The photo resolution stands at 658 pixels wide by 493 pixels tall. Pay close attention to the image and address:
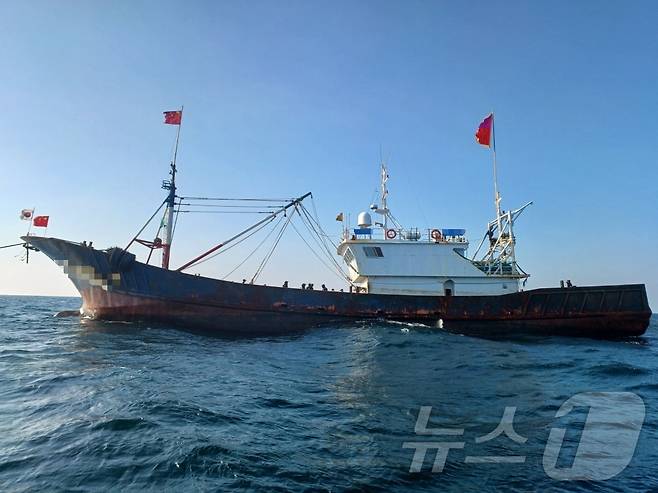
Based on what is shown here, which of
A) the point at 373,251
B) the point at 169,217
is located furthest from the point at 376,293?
the point at 169,217

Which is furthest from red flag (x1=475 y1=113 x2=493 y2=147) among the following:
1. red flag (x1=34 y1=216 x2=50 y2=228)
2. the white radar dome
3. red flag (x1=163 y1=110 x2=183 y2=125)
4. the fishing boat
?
red flag (x1=34 y1=216 x2=50 y2=228)

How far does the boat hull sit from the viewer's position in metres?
18.2

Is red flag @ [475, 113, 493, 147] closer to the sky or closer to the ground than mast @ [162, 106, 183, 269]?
closer to the sky

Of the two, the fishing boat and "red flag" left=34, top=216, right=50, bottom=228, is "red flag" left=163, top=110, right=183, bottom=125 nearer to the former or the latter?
the fishing boat

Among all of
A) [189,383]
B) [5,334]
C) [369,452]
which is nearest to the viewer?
[369,452]

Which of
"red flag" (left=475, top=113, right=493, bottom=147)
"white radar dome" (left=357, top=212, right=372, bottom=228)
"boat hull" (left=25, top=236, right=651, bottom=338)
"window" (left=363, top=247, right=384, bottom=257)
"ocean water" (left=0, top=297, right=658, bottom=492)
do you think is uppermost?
"red flag" (left=475, top=113, right=493, bottom=147)

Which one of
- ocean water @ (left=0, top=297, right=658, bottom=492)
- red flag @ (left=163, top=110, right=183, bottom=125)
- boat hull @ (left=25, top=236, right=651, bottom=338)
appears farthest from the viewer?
red flag @ (left=163, top=110, right=183, bottom=125)

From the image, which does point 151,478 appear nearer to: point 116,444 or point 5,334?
point 116,444

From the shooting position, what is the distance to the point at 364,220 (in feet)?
76.2

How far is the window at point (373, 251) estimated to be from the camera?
22000 mm

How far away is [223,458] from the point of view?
477 centimetres

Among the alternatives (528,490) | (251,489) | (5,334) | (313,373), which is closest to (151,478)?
(251,489)

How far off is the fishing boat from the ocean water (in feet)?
19.1

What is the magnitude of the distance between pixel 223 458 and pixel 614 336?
22.0m
